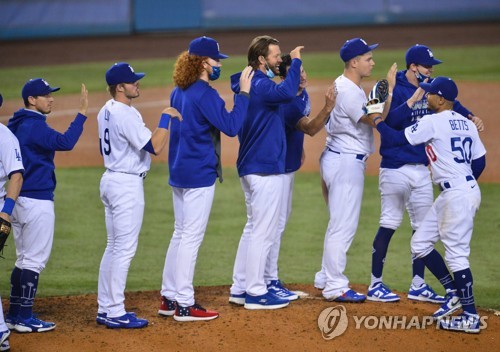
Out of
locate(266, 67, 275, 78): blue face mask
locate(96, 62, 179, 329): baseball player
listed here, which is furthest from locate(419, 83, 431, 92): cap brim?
locate(96, 62, 179, 329): baseball player

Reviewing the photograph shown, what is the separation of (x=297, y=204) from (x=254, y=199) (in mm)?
5023

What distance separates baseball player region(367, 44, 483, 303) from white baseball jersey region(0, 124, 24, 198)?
2.90m

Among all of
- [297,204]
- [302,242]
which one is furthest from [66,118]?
[302,242]

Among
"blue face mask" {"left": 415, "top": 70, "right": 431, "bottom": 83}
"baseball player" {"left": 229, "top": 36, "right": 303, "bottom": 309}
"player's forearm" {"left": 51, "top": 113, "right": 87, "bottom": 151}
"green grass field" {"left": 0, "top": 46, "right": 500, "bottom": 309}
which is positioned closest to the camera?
"player's forearm" {"left": 51, "top": 113, "right": 87, "bottom": 151}

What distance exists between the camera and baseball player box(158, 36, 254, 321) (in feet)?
22.7

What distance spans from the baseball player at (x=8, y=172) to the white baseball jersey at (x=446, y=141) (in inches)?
113

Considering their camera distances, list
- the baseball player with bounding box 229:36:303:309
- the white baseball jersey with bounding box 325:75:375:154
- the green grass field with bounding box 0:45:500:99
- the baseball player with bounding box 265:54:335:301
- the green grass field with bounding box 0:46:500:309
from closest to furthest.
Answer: the baseball player with bounding box 229:36:303:309 < the white baseball jersey with bounding box 325:75:375:154 < the baseball player with bounding box 265:54:335:301 < the green grass field with bounding box 0:46:500:309 < the green grass field with bounding box 0:45:500:99

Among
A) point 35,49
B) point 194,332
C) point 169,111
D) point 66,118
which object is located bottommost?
point 194,332

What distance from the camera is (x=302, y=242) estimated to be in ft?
34.8

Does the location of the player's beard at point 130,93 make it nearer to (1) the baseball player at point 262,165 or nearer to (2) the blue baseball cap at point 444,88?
(1) the baseball player at point 262,165

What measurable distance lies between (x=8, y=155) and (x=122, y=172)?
2.79 feet

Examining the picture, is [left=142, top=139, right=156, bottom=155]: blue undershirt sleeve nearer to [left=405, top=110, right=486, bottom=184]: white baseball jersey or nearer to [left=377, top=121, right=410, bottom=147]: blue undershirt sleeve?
[left=377, top=121, right=410, bottom=147]: blue undershirt sleeve

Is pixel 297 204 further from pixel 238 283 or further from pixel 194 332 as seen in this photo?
pixel 194 332

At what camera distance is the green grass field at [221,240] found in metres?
9.12
